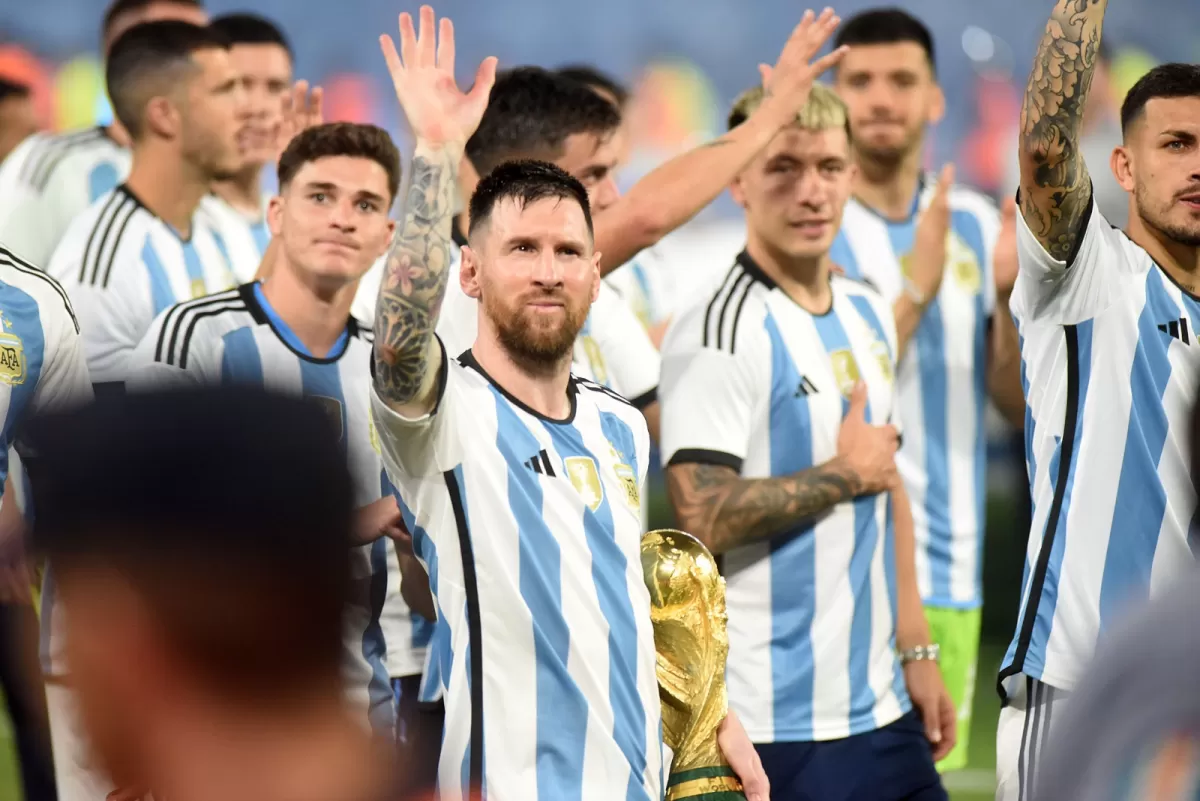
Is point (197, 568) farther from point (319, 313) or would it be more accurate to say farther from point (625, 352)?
point (625, 352)

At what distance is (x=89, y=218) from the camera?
18.5ft

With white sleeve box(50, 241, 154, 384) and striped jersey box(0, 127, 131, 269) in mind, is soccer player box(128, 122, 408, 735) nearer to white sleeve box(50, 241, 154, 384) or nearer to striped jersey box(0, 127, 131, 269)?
white sleeve box(50, 241, 154, 384)

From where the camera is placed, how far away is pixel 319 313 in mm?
4477

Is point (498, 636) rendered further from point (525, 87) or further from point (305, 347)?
point (525, 87)

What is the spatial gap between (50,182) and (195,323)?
9.43 ft

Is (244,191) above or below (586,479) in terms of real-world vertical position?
above

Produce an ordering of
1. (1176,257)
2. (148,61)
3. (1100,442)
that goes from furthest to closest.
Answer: (148,61) → (1176,257) → (1100,442)

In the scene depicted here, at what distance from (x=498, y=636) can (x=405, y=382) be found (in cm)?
56

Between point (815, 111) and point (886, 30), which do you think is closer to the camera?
point (815, 111)

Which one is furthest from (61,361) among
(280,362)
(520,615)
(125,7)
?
(125,7)

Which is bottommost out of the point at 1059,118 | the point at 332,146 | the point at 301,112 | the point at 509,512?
the point at 509,512

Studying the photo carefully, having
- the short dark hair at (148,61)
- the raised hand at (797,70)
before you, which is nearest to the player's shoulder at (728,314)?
the raised hand at (797,70)

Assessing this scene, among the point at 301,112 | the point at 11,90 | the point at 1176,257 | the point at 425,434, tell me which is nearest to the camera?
the point at 425,434

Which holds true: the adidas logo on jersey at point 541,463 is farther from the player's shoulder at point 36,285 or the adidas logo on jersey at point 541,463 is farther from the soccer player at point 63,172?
the soccer player at point 63,172
